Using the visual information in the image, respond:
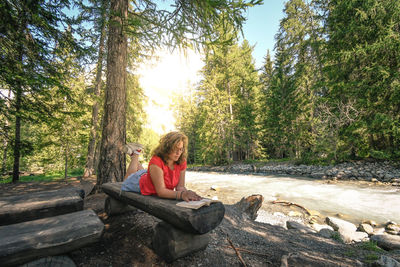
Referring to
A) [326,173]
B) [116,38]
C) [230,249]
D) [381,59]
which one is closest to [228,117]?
[326,173]

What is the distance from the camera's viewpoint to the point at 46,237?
5.00 ft

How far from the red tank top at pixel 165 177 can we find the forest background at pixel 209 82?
9.16 feet

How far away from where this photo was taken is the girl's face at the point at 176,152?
2424mm

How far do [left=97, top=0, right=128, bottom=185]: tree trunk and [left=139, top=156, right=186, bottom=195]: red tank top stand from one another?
2.65 meters

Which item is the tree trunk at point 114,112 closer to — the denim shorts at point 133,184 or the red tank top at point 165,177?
the denim shorts at point 133,184

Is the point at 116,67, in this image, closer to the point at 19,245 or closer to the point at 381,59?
the point at 19,245

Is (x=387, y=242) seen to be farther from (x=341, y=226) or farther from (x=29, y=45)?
(x=29, y=45)

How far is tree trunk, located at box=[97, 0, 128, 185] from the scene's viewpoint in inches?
192

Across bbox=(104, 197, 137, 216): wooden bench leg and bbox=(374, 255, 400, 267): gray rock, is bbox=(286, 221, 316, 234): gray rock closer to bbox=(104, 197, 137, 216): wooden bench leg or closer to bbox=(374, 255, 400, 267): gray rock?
bbox=(374, 255, 400, 267): gray rock

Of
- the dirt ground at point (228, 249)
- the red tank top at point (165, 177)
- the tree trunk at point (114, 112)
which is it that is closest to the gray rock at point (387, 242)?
the dirt ground at point (228, 249)

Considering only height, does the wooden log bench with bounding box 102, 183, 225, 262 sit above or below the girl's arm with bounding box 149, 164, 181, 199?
below

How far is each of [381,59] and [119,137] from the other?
607 inches

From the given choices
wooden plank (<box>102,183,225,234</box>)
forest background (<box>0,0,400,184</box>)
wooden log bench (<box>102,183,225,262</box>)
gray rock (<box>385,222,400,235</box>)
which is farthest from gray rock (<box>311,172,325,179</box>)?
wooden plank (<box>102,183,225,234</box>)

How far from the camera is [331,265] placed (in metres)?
2.21
